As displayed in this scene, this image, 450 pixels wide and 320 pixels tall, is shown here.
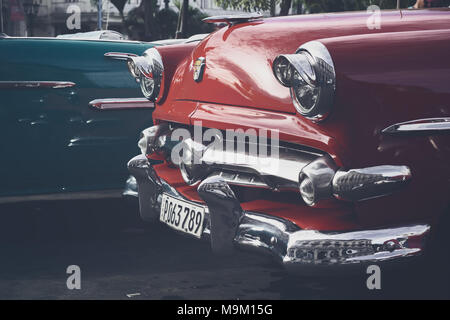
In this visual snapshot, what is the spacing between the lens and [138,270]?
394 centimetres

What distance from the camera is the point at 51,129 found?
4.55m

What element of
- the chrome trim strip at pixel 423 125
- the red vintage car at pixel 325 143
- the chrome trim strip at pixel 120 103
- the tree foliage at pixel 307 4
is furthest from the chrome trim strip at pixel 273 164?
the tree foliage at pixel 307 4

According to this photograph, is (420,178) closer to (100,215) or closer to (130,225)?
(130,225)

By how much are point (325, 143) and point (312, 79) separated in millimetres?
245

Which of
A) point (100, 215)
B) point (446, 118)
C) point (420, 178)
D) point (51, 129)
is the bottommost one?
point (100, 215)

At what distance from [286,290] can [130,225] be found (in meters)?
1.65

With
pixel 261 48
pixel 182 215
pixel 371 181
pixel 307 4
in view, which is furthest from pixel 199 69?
pixel 307 4

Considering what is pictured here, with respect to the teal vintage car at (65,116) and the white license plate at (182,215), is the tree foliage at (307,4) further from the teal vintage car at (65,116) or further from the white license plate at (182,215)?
the white license plate at (182,215)

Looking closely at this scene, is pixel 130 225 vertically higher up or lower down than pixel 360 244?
lower down

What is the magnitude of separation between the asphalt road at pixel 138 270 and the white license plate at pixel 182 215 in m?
0.33

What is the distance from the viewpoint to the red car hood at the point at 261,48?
10.5 ft

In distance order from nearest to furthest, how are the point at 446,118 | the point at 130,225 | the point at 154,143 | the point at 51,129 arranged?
the point at 446,118, the point at 154,143, the point at 51,129, the point at 130,225

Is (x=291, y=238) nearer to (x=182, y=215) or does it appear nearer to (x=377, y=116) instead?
(x=377, y=116)

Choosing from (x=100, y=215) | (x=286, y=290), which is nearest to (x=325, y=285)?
(x=286, y=290)
